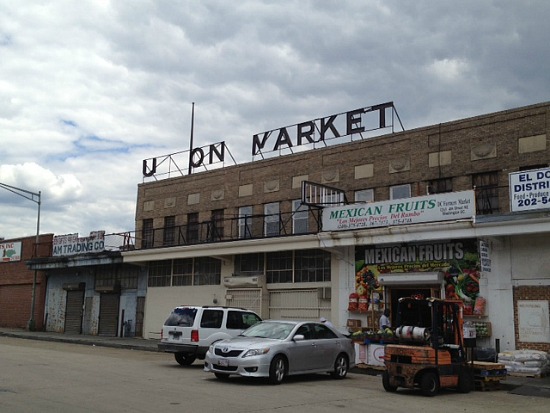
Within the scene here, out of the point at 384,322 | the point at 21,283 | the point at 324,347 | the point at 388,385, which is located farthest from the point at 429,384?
the point at 21,283

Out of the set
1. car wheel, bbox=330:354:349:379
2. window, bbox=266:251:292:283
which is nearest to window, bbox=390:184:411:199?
window, bbox=266:251:292:283

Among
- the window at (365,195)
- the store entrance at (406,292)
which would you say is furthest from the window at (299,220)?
the store entrance at (406,292)

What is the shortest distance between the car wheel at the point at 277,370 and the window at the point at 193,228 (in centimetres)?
1775

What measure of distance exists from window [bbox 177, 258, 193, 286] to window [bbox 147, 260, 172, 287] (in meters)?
0.44

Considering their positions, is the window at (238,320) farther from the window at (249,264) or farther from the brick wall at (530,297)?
the brick wall at (530,297)

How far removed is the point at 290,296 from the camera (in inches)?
972

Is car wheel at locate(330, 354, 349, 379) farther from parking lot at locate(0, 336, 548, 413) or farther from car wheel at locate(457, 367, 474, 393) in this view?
car wheel at locate(457, 367, 474, 393)

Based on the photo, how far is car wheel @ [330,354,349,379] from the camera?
15578 mm

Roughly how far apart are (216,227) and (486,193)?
13.7 metres

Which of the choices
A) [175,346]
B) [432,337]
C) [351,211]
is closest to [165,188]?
[351,211]

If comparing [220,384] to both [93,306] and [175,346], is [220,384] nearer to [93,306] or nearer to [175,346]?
[175,346]

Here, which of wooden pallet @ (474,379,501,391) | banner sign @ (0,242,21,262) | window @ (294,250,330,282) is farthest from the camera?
banner sign @ (0,242,21,262)

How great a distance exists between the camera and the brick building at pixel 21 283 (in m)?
37.3

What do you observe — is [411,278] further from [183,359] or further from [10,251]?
[10,251]
